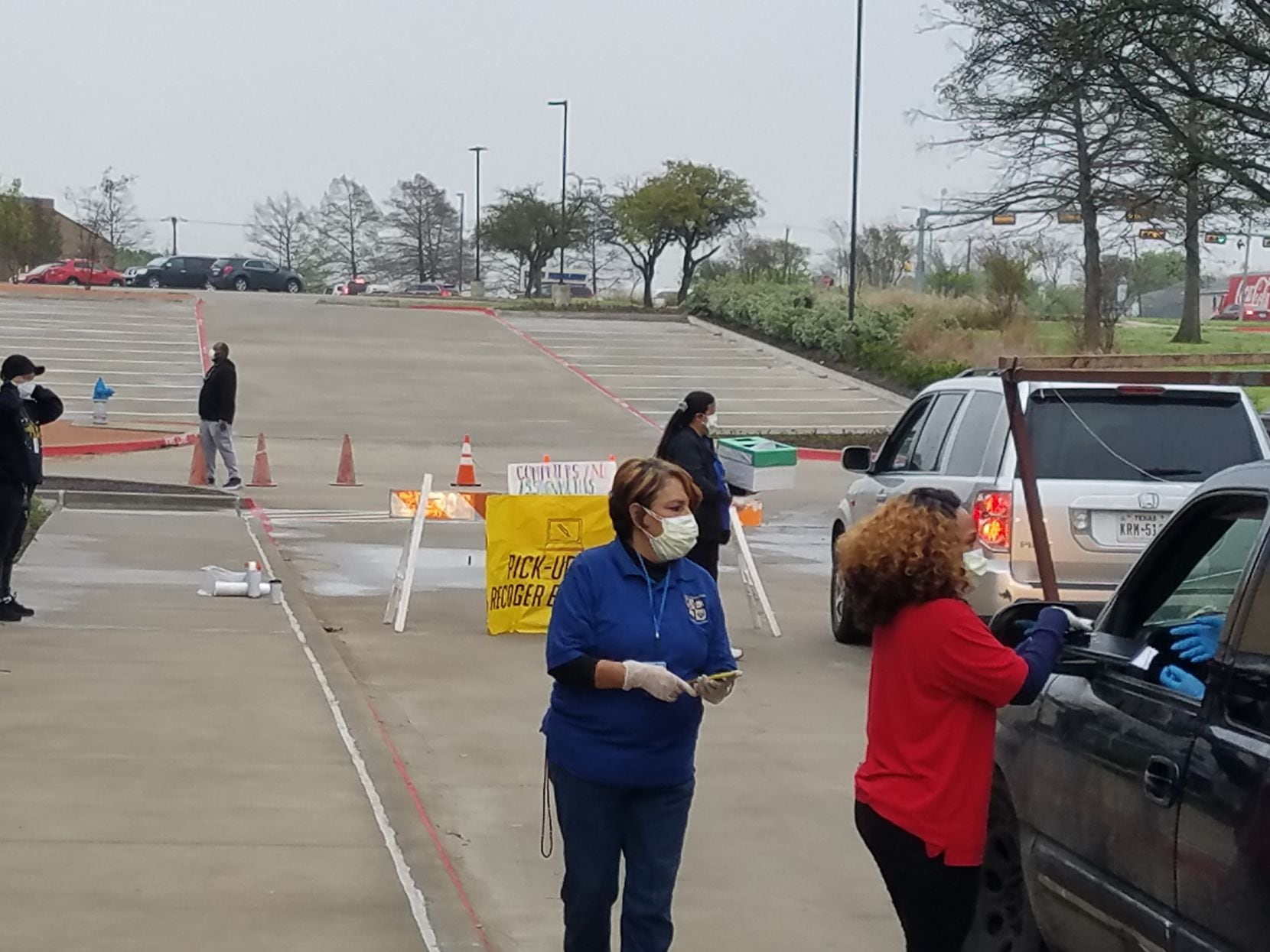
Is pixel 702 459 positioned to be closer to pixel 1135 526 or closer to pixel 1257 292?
pixel 1135 526

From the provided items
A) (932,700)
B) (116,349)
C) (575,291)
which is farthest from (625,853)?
(575,291)

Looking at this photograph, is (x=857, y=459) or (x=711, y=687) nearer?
(x=711, y=687)

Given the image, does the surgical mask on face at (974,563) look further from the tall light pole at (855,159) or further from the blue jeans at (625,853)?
the tall light pole at (855,159)

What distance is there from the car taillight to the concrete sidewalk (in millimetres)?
3820

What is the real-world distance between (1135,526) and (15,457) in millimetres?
6826

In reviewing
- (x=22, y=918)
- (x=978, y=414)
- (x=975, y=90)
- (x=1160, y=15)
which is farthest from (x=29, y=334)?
(x=22, y=918)

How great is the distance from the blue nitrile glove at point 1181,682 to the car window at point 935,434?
6.64 metres

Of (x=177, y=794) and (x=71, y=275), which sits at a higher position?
(x=71, y=275)

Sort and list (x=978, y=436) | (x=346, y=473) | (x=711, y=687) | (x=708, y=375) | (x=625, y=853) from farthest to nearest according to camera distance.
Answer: (x=708, y=375) → (x=346, y=473) → (x=978, y=436) → (x=625, y=853) → (x=711, y=687)

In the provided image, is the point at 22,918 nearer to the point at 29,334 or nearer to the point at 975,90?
the point at 975,90

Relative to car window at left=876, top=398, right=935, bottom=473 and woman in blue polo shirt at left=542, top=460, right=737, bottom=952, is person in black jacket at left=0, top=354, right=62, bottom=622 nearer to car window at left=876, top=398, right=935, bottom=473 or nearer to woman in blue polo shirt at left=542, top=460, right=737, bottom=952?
car window at left=876, top=398, right=935, bottom=473

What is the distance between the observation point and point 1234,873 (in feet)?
11.9

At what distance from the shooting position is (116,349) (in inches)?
1631

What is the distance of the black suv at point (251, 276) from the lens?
214 feet
